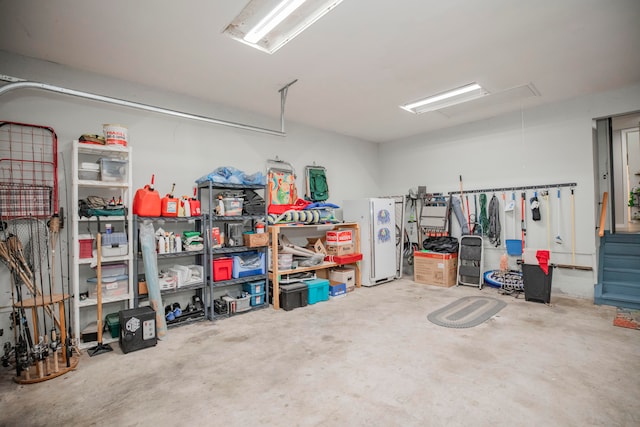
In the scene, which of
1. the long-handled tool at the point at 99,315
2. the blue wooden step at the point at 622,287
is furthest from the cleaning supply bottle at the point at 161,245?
the blue wooden step at the point at 622,287

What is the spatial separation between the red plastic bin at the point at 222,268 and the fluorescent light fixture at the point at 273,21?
8.73 feet

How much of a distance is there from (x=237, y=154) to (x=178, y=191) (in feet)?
3.67

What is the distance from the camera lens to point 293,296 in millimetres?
4359

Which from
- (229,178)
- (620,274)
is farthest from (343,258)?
(620,274)

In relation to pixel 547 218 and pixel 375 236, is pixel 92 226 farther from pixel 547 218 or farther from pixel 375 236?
pixel 547 218

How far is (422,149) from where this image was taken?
263 inches

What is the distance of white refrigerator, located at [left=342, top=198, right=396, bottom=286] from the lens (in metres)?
5.62

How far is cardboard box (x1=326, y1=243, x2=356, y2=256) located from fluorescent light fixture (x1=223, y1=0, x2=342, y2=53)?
3.24 m

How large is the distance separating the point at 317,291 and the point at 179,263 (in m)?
2.05

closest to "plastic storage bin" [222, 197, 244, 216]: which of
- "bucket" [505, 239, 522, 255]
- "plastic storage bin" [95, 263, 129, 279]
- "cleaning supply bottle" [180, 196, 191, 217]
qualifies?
"cleaning supply bottle" [180, 196, 191, 217]

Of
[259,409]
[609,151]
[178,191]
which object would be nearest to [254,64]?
[178,191]

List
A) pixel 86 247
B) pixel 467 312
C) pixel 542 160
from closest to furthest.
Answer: pixel 86 247 < pixel 467 312 < pixel 542 160

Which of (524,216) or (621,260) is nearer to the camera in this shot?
(621,260)

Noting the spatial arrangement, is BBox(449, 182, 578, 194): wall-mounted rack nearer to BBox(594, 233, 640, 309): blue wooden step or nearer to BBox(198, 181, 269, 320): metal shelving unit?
BBox(594, 233, 640, 309): blue wooden step
